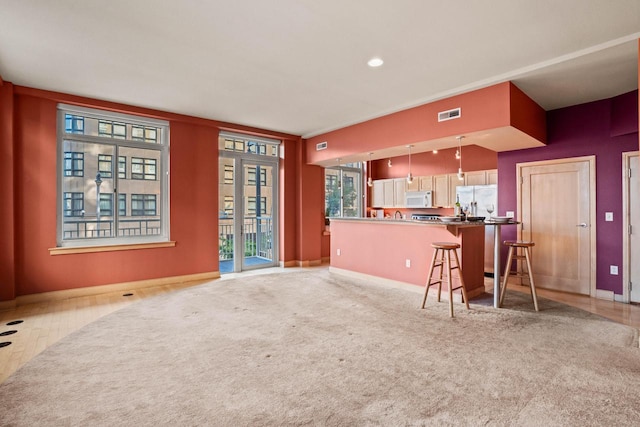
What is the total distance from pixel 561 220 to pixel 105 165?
6989 mm

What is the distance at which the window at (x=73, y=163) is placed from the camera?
4648 mm

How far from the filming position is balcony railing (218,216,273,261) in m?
6.41

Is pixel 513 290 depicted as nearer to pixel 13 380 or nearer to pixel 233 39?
pixel 233 39

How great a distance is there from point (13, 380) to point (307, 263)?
16.7 ft

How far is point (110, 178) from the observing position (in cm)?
499

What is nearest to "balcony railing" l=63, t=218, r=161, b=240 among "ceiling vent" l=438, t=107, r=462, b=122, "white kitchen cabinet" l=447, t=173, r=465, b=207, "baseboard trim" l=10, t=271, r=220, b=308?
"baseboard trim" l=10, t=271, r=220, b=308

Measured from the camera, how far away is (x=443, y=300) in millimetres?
4266

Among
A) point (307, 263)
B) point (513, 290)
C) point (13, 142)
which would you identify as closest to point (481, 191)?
point (513, 290)

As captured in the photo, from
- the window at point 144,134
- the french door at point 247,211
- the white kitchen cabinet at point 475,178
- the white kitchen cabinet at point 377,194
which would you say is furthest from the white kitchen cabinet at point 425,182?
the window at point 144,134

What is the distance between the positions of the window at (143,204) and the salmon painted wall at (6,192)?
143cm

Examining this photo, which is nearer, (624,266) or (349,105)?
(624,266)

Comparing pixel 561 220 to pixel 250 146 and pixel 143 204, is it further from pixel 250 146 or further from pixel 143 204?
Result: pixel 143 204

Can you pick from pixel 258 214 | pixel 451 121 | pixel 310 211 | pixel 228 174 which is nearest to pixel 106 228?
pixel 228 174

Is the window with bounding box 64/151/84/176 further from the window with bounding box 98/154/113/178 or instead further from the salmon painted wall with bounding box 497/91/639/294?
the salmon painted wall with bounding box 497/91/639/294
